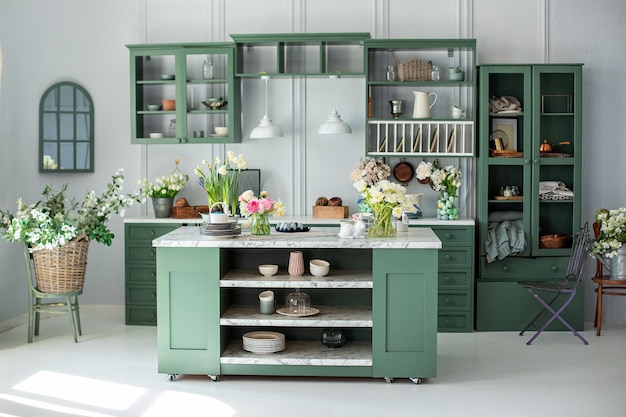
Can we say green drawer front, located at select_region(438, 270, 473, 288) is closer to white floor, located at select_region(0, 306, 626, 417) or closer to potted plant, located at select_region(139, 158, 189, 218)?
white floor, located at select_region(0, 306, 626, 417)

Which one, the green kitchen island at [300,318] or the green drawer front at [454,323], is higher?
the green kitchen island at [300,318]

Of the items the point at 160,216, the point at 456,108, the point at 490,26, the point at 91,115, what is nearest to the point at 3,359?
the point at 160,216

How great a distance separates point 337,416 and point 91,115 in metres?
4.53

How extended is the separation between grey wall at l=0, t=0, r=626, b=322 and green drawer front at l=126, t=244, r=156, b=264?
25.5 inches

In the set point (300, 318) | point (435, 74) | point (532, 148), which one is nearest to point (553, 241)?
point (532, 148)

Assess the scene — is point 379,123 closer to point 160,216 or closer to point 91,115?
point 160,216

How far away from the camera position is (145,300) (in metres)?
7.79

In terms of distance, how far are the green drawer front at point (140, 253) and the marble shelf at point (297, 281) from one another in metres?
2.00

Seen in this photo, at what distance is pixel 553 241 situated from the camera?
25.1ft

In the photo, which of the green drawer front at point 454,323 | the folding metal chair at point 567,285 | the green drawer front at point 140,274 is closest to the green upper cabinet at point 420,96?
the folding metal chair at point 567,285

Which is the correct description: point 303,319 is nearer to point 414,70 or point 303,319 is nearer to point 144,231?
point 144,231

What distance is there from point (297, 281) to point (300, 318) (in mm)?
266

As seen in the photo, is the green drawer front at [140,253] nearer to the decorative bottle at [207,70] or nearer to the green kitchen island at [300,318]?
the decorative bottle at [207,70]

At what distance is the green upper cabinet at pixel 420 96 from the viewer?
768 centimetres
